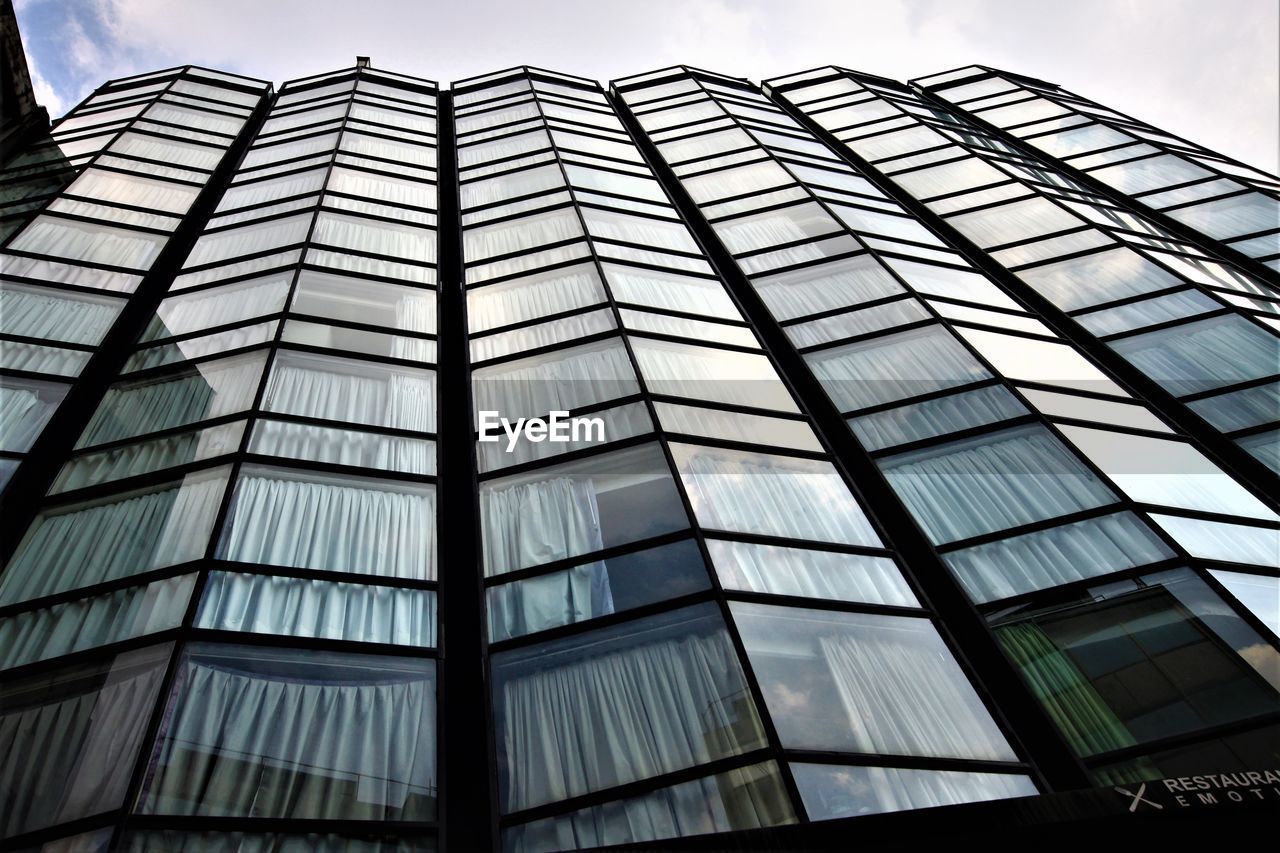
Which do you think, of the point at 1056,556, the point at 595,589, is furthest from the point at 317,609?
the point at 1056,556

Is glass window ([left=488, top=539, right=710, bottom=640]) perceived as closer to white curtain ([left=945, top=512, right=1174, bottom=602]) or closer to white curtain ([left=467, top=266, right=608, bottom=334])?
white curtain ([left=945, top=512, right=1174, bottom=602])

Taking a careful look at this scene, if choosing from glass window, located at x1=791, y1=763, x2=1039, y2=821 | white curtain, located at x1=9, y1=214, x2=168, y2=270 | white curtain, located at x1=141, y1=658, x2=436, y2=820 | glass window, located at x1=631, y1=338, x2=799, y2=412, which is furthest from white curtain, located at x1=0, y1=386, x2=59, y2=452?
glass window, located at x1=791, y1=763, x2=1039, y2=821

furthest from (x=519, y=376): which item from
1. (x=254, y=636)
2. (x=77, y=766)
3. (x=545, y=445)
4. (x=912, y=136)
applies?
(x=912, y=136)

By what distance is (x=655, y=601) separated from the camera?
41.5ft

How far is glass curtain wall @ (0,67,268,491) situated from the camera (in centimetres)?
1769

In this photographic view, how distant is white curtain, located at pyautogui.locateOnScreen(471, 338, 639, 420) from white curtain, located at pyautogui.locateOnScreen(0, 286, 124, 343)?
921 centimetres

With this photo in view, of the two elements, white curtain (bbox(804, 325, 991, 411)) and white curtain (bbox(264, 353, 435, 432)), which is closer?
white curtain (bbox(264, 353, 435, 432))

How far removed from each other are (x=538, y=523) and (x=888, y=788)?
23.1 ft

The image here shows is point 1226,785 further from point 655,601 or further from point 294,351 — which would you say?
point 294,351

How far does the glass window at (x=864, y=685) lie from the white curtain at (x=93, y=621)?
824 cm

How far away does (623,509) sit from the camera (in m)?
14.5

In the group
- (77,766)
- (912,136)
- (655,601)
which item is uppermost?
(912,136)

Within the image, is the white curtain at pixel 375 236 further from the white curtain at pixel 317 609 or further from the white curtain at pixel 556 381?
the white curtain at pixel 317 609

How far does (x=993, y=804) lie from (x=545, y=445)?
1145 cm
